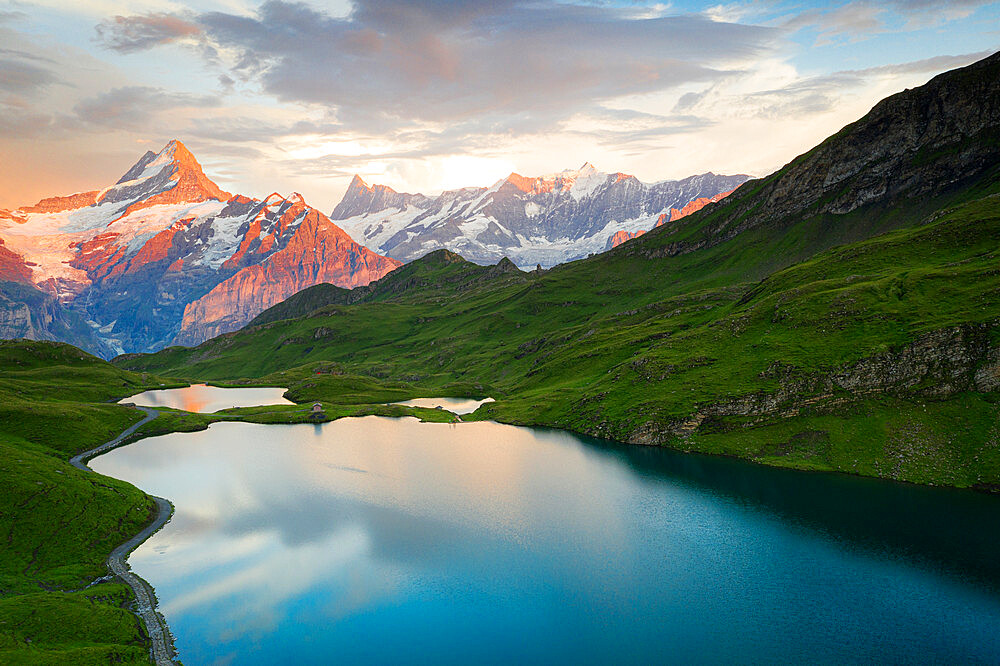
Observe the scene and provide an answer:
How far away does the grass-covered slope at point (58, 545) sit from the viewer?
49438mm

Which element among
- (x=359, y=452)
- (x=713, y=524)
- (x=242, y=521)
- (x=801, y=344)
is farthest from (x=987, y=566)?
(x=359, y=452)

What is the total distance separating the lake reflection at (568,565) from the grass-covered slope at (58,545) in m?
5.30

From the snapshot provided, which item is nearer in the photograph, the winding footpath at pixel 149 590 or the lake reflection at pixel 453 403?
the winding footpath at pixel 149 590

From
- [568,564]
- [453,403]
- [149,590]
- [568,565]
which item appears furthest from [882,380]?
[453,403]

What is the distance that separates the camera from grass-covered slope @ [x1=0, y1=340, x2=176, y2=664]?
4944 cm

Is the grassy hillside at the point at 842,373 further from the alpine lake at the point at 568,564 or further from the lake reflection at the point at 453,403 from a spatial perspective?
the lake reflection at the point at 453,403

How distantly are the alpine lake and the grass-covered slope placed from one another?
5422 millimetres

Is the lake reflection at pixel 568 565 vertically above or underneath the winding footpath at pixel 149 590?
underneath

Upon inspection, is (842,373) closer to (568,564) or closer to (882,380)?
(882,380)

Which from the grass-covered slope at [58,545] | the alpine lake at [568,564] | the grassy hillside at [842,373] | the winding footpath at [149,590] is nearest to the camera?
the grass-covered slope at [58,545]

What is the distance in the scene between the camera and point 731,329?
144m

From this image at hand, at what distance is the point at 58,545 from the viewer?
2721 inches

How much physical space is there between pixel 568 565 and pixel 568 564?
25 cm

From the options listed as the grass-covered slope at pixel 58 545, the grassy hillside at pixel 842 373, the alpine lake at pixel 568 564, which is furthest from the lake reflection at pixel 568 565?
the grassy hillside at pixel 842 373
